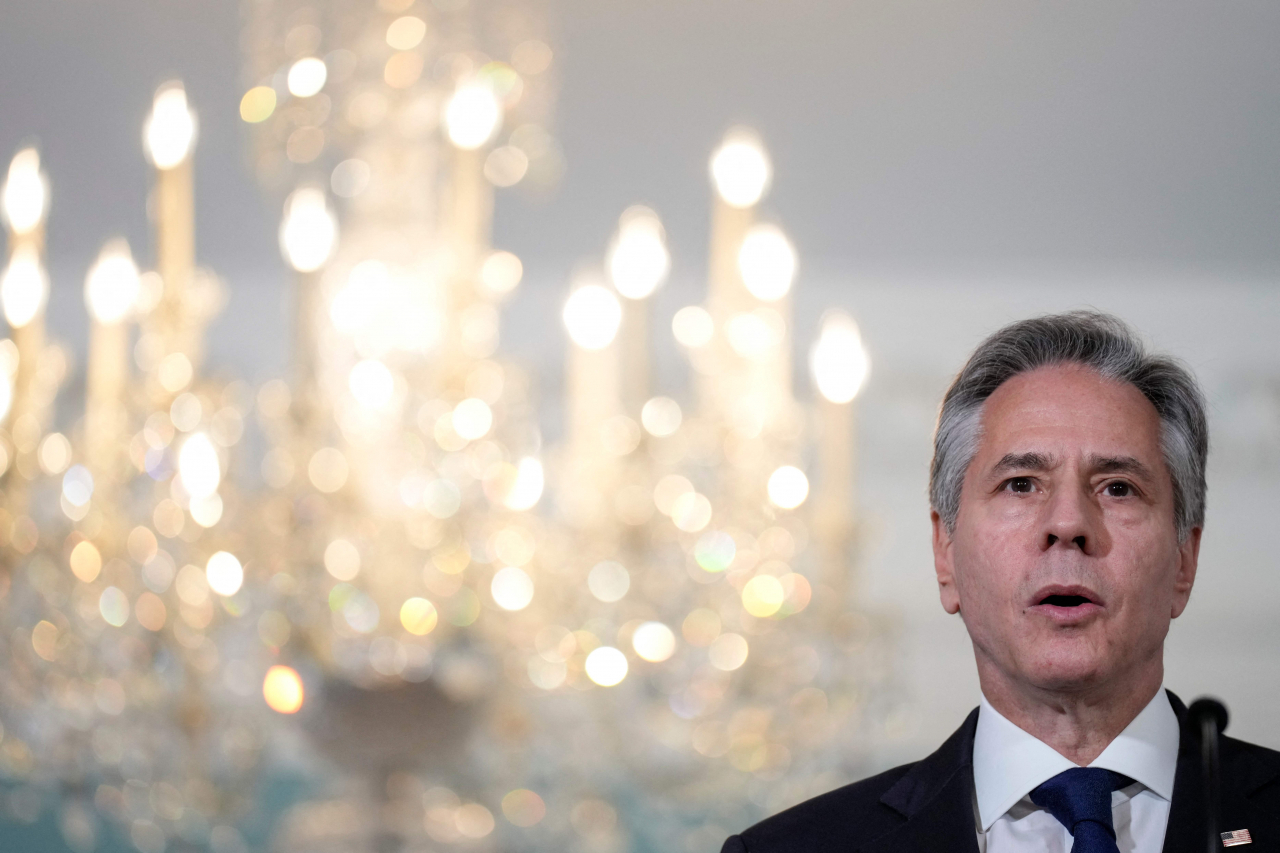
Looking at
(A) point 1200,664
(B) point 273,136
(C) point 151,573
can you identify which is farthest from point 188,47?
(A) point 1200,664

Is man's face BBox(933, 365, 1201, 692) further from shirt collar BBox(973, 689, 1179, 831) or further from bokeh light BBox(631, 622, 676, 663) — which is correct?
bokeh light BBox(631, 622, 676, 663)

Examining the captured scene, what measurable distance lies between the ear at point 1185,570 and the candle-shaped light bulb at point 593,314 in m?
1.74

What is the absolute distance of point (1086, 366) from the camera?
3.89 feet

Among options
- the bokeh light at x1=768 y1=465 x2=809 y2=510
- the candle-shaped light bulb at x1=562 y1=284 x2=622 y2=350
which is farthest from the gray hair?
the candle-shaped light bulb at x1=562 y1=284 x2=622 y2=350

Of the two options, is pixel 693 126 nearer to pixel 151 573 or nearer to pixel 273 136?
pixel 273 136

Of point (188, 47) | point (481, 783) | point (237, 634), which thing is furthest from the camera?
point (188, 47)

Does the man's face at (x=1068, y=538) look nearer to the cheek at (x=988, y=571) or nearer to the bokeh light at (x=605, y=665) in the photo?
the cheek at (x=988, y=571)

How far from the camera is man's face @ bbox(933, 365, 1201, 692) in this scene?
107cm

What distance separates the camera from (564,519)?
2.70 metres

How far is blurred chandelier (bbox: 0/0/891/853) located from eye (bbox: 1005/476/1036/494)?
1417mm

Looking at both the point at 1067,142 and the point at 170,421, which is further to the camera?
the point at 1067,142

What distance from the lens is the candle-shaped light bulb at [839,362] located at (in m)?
2.60

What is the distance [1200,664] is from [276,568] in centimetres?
292

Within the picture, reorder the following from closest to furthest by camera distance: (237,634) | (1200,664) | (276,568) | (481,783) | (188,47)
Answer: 1. (276,568)
2. (237,634)
3. (481,783)
4. (188,47)
5. (1200,664)
